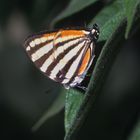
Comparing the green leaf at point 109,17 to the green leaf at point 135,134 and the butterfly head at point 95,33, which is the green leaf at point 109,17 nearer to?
the butterfly head at point 95,33

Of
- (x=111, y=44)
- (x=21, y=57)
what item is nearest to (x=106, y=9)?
(x=111, y=44)

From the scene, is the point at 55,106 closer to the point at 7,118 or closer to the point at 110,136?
the point at 110,136

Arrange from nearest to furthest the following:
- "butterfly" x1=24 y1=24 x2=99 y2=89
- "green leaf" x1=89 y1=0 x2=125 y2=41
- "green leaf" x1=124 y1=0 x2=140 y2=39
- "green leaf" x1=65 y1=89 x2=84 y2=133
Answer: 1. "green leaf" x1=124 y1=0 x2=140 y2=39
2. "green leaf" x1=65 y1=89 x2=84 y2=133
3. "green leaf" x1=89 y1=0 x2=125 y2=41
4. "butterfly" x1=24 y1=24 x2=99 y2=89

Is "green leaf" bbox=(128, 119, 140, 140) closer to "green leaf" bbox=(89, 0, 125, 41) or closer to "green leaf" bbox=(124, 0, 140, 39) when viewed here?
"green leaf" bbox=(89, 0, 125, 41)

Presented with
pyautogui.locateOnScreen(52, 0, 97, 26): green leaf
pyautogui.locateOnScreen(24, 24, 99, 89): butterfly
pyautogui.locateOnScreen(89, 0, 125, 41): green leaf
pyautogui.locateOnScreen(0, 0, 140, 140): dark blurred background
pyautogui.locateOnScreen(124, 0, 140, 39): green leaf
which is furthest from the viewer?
pyautogui.locateOnScreen(0, 0, 140, 140): dark blurred background

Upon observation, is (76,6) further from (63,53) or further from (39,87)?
(39,87)

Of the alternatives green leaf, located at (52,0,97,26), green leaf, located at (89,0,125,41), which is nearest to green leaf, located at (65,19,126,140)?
green leaf, located at (89,0,125,41)

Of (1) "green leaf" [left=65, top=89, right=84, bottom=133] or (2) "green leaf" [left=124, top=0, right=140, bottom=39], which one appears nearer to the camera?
(2) "green leaf" [left=124, top=0, right=140, bottom=39]

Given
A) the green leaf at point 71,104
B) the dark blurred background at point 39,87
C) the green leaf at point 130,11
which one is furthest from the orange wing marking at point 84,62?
the green leaf at point 130,11

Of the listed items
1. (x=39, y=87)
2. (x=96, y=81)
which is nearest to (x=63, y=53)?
(x=96, y=81)
